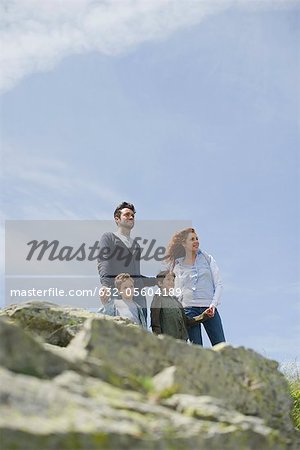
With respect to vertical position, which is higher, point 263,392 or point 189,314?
point 189,314

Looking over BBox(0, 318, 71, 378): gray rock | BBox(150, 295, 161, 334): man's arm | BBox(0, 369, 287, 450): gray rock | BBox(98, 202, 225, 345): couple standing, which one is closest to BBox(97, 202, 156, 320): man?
BBox(98, 202, 225, 345): couple standing

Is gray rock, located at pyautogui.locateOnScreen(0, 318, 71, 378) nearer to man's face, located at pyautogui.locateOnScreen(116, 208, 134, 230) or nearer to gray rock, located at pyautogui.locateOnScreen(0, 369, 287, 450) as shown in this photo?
gray rock, located at pyautogui.locateOnScreen(0, 369, 287, 450)

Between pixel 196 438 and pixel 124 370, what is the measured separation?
106 centimetres

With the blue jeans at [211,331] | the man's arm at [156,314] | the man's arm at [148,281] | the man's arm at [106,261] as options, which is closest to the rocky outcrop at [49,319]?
the man's arm at [106,261]

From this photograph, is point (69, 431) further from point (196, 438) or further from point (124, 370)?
point (124, 370)

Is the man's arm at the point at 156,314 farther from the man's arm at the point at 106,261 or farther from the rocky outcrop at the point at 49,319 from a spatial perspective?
the rocky outcrop at the point at 49,319

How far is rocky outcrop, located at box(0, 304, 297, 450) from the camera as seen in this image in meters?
4.02

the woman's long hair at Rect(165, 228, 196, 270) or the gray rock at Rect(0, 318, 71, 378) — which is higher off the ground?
the woman's long hair at Rect(165, 228, 196, 270)

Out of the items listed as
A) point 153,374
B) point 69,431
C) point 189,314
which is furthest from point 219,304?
point 69,431

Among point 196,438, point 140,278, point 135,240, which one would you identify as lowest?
point 196,438

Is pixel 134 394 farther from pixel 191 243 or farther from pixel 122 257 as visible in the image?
pixel 191 243

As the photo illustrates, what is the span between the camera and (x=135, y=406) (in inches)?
184

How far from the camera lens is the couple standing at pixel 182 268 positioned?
42.8ft


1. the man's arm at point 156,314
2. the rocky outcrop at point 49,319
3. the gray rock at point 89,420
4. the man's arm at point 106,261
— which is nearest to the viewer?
the gray rock at point 89,420
